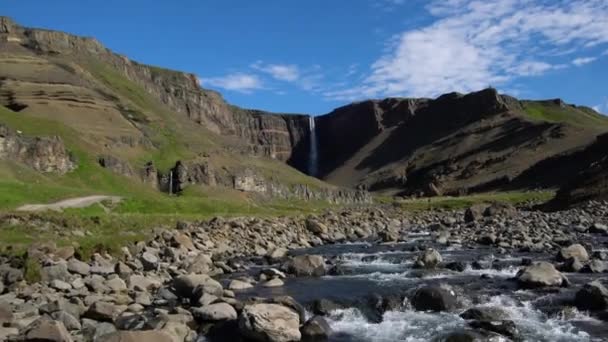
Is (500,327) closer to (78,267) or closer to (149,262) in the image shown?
(78,267)

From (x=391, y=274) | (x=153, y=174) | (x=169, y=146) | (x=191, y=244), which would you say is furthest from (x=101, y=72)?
(x=391, y=274)

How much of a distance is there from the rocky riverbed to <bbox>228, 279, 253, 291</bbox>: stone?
3.0 inches

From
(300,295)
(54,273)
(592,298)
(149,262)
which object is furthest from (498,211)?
(54,273)

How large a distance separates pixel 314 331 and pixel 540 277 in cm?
1143

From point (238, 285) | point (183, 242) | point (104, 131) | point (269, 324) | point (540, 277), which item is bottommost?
point (238, 285)

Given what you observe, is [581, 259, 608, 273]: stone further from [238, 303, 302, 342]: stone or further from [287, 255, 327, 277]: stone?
[238, 303, 302, 342]: stone

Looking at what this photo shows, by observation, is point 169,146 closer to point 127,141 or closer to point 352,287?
point 127,141

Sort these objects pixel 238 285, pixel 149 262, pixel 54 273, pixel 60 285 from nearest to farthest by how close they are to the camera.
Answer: pixel 60 285 < pixel 54 273 < pixel 238 285 < pixel 149 262

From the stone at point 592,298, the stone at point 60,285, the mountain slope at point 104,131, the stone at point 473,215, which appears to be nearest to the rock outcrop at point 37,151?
the mountain slope at point 104,131

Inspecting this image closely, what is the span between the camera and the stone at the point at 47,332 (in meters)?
15.9

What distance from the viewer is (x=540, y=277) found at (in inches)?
971

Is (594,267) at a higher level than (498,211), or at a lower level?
lower

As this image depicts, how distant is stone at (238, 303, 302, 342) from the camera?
17922 millimetres

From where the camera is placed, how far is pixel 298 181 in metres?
157
